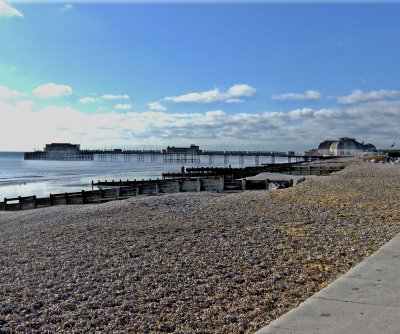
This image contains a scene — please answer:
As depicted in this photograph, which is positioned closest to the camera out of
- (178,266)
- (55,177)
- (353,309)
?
(353,309)

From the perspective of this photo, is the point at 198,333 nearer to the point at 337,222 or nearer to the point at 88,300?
the point at 88,300

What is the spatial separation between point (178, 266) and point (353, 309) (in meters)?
3.35

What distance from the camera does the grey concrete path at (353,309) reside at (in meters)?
3.74

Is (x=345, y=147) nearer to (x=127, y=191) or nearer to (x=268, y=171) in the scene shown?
(x=268, y=171)

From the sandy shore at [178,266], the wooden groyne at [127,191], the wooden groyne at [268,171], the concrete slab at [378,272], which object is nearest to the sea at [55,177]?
the wooden groyne at [268,171]

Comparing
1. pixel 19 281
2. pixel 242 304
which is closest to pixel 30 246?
pixel 19 281

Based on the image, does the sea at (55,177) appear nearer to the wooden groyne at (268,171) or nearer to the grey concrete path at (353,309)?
the wooden groyne at (268,171)

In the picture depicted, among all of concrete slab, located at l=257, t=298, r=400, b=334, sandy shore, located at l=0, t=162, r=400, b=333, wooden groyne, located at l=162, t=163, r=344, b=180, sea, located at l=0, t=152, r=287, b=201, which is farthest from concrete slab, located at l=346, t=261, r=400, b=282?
wooden groyne, located at l=162, t=163, r=344, b=180

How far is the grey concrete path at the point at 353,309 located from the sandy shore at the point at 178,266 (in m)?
0.56

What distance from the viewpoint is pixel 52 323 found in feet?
16.0

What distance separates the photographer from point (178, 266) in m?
7.07

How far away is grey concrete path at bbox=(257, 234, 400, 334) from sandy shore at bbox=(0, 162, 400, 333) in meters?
0.56

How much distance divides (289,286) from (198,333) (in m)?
1.88

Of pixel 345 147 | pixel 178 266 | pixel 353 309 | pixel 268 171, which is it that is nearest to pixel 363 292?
pixel 353 309
